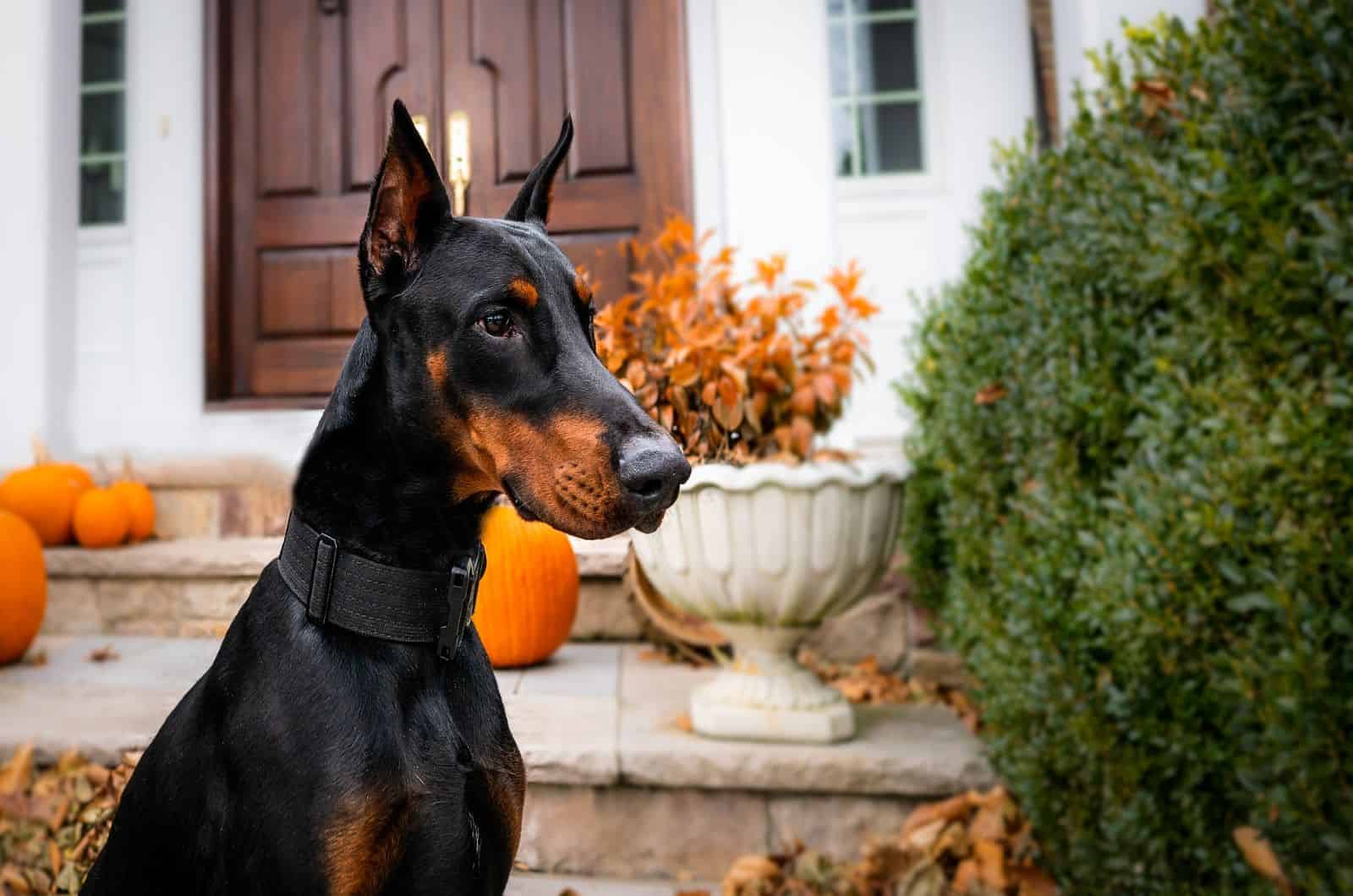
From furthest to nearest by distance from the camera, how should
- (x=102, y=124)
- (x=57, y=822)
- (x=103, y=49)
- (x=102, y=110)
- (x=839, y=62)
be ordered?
(x=839, y=62) < (x=102, y=124) < (x=102, y=110) < (x=103, y=49) < (x=57, y=822)

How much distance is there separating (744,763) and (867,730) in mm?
454

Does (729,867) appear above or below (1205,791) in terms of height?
below

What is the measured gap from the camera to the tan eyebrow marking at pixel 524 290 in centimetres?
49

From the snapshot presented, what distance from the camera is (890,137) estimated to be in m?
4.11

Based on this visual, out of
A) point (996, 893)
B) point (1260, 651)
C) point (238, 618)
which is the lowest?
point (996, 893)

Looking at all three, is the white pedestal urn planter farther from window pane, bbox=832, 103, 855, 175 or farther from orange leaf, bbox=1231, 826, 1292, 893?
window pane, bbox=832, 103, 855, 175

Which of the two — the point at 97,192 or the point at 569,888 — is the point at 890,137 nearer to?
the point at 97,192

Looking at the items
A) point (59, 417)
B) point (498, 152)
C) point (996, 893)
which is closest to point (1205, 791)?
point (996, 893)

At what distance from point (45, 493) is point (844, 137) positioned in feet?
12.1

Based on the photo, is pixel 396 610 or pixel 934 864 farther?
pixel 934 864

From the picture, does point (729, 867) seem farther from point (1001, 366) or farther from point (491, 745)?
point (491, 745)

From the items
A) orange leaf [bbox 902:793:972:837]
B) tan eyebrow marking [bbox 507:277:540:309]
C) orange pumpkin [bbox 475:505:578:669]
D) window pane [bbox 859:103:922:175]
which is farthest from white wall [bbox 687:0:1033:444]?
tan eyebrow marking [bbox 507:277:540:309]

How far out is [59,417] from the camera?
3.08 feet

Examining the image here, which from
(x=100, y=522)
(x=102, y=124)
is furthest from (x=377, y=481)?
(x=102, y=124)
